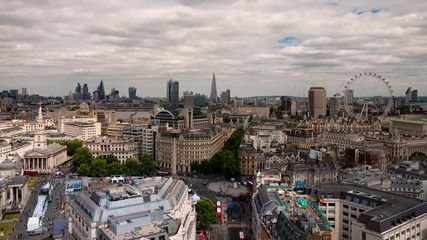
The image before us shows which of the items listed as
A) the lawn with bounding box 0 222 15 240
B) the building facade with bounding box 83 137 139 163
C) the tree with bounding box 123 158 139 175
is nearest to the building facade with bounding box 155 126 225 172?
the building facade with bounding box 83 137 139 163

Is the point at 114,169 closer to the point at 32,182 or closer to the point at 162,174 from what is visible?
the point at 162,174

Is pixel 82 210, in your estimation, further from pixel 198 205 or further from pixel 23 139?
pixel 23 139

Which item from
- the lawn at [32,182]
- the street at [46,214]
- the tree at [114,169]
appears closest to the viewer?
the street at [46,214]

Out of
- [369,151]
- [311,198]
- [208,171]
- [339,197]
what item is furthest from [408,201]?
[208,171]

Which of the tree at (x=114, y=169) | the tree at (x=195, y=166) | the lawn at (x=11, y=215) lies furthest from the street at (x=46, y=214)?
the tree at (x=195, y=166)

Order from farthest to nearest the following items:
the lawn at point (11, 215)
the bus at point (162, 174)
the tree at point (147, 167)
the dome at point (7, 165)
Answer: the bus at point (162, 174) < the tree at point (147, 167) < the dome at point (7, 165) < the lawn at point (11, 215)

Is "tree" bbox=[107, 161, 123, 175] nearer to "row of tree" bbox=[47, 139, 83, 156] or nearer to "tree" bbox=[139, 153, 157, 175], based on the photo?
"tree" bbox=[139, 153, 157, 175]

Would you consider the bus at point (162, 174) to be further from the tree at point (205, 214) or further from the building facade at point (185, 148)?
the tree at point (205, 214)

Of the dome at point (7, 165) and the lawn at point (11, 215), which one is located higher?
the dome at point (7, 165)
